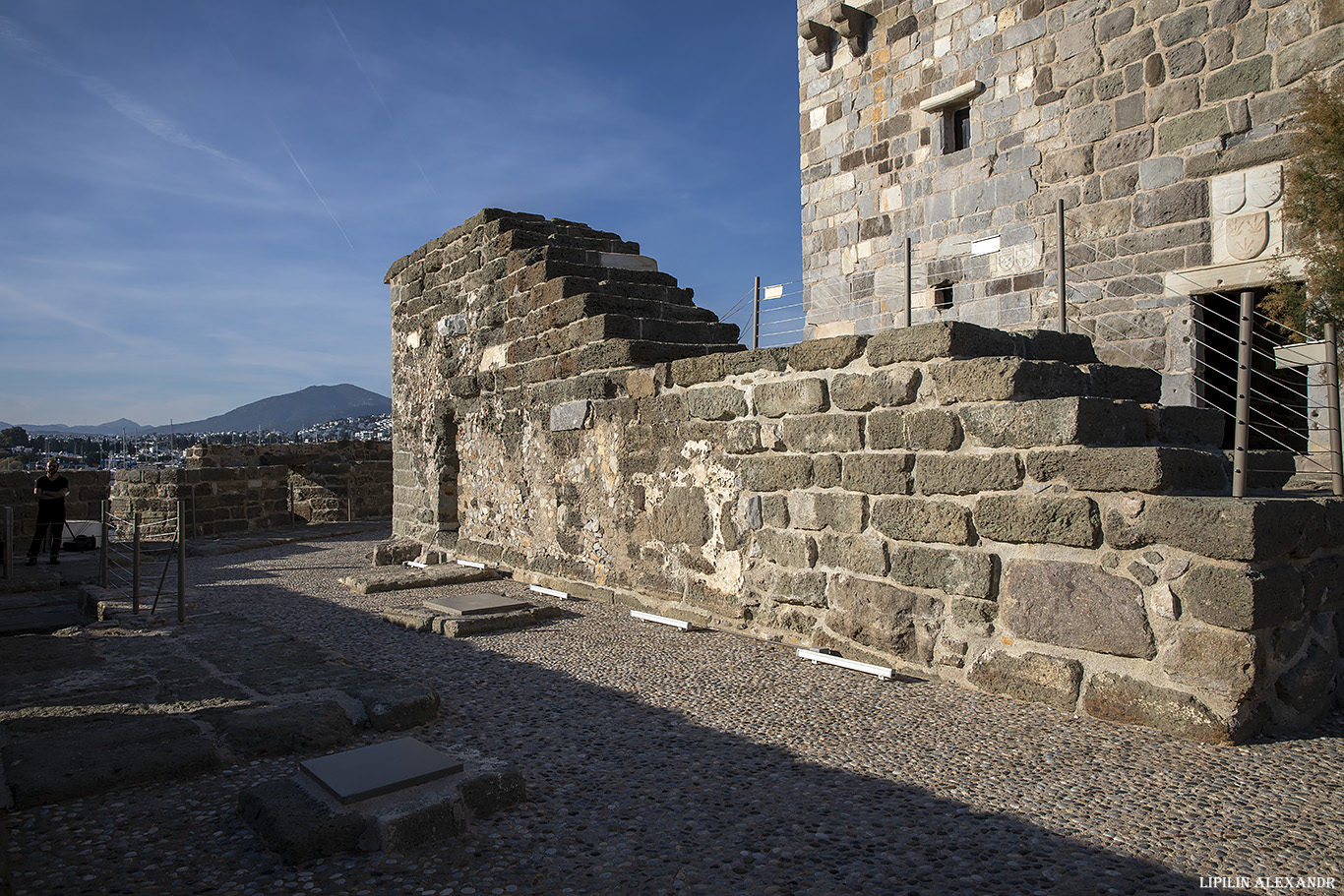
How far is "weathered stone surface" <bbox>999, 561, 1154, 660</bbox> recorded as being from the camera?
11.2ft

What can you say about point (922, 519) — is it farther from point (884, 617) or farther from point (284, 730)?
point (284, 730)

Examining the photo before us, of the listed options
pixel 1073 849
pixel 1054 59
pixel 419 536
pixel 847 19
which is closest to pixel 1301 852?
pixel 1073 849

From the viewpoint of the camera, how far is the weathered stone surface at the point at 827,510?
181 inches

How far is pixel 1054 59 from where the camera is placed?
7883 mm

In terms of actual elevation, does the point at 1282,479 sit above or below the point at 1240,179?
below

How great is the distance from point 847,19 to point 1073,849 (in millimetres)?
9441

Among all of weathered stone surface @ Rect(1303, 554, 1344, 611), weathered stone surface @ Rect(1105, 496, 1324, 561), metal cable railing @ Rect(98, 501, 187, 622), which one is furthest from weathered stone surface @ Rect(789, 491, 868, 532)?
metal cable railing @ Rect(98, 501, 187, 622)

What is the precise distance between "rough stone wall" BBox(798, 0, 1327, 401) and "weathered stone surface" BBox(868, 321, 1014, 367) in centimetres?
375

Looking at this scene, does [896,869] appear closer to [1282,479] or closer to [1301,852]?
[1301,852]

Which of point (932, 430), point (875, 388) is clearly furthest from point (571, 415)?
point (932, 430)

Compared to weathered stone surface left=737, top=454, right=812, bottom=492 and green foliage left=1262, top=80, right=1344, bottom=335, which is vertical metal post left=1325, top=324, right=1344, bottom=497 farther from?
weathered stone surface left=737, top=454, right=812, bottom=492

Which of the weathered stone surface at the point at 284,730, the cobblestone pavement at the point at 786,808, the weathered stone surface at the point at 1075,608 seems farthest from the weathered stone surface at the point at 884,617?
the weathered stone surface at the point at 284,730

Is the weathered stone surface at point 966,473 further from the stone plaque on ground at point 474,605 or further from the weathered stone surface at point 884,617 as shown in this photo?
the stone plaque on ground at point 474,605

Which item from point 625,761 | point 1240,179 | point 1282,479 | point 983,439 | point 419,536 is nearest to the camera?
point 625,761
